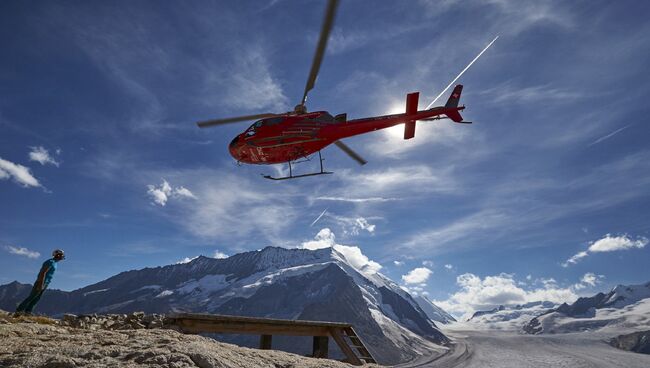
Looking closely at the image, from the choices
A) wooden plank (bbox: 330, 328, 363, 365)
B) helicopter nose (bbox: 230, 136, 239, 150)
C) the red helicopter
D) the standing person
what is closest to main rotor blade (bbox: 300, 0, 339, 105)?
the red helicopter

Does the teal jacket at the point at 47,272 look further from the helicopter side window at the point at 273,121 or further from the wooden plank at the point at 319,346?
the helicopter side window at the point at 273,121

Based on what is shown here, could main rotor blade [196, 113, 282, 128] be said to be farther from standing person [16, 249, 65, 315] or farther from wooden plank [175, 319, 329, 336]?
wooden plank [175, 319, 329, 336]

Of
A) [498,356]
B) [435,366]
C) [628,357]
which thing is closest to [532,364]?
[498,356]

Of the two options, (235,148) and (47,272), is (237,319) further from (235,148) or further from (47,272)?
(235,148)

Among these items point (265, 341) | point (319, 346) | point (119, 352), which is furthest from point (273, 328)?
point (119, 352)

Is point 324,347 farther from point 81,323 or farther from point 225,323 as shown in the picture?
point 81,323

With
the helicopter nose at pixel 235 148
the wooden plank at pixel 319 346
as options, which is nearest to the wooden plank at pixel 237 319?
the wooden plank at pixel 319 346
